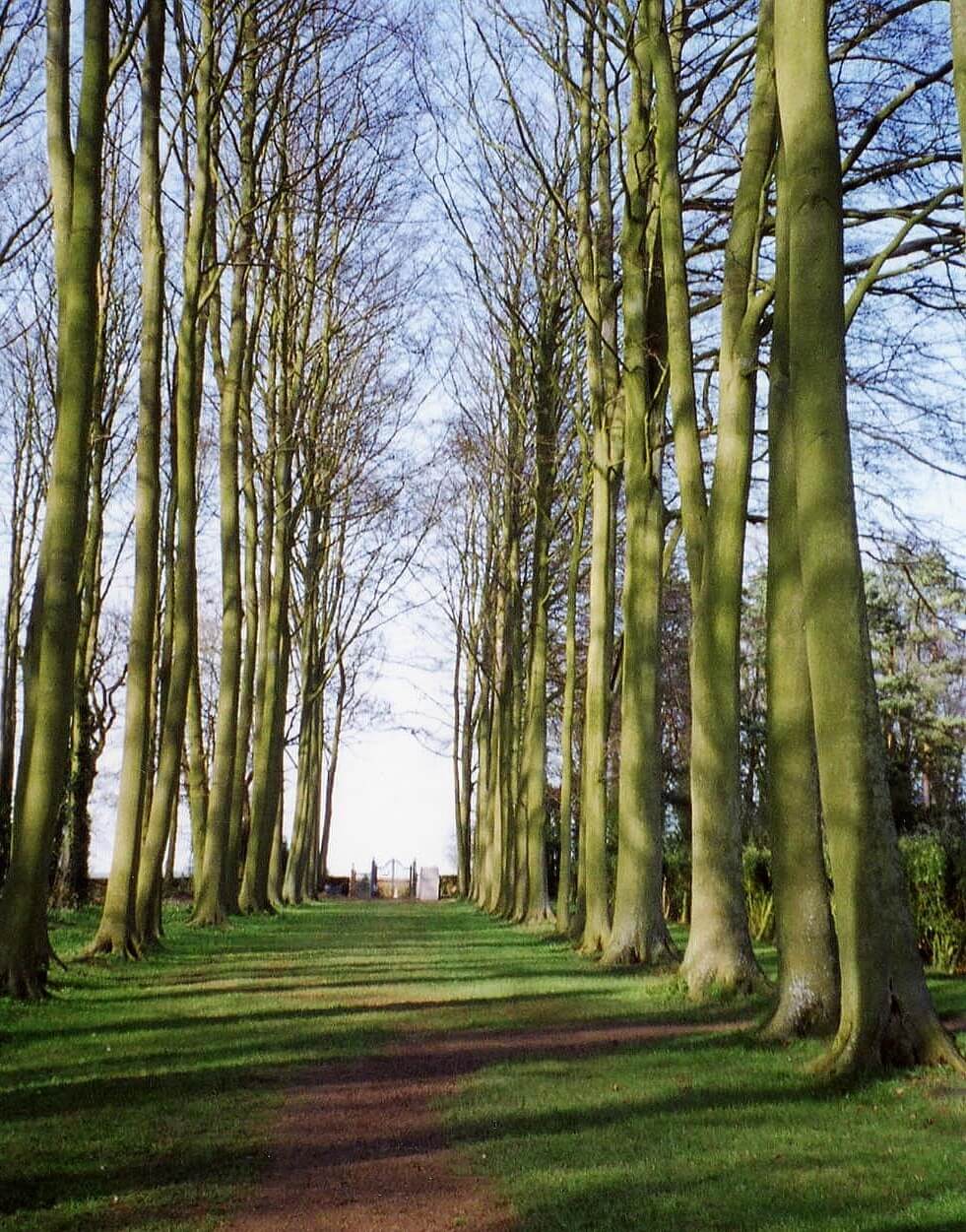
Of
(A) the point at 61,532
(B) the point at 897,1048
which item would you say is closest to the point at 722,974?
(B) the point at 897,1048

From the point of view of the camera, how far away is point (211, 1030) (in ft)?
35.0

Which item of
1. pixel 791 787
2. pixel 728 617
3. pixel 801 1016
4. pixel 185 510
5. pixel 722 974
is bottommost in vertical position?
pixel 801 1016

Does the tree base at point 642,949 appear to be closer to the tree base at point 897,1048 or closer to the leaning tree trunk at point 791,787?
the leaning tree trunk at point 791,787

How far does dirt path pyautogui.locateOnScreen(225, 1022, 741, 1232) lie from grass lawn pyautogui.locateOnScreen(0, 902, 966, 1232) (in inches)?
5.7

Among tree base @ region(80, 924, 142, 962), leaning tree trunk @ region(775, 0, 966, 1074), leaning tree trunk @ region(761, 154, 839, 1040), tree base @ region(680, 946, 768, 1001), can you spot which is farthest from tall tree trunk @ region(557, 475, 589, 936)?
leaning tree trunk @ region(775, 0, 966, 1074)

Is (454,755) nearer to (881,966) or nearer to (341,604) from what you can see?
(341,604)

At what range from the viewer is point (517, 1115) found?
749cm

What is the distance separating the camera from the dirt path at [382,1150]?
5.40 m

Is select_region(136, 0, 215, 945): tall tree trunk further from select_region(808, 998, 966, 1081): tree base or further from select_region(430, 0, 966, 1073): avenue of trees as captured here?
select_region(808, 998, 966, 1081): tree base

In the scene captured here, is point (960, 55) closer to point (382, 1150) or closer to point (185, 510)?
point (382, 1150)

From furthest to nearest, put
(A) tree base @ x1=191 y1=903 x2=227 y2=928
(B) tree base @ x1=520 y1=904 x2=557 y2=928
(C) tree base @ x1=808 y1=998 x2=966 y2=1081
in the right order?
(B) tree base @ x1=520 y1=904 x2=557 y2=928 < (A) tree base @ x1=191 y1=903 x2=227 y2=928 < (C) tree base @ x1=808 y1=998 x2=966 y2=1081

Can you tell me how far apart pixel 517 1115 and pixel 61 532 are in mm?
7046

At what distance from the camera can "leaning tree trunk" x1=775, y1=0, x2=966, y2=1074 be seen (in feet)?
27.0

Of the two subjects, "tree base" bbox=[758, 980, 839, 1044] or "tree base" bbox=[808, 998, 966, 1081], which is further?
"tree base" bbox=[758, 980, 839, 1044]
